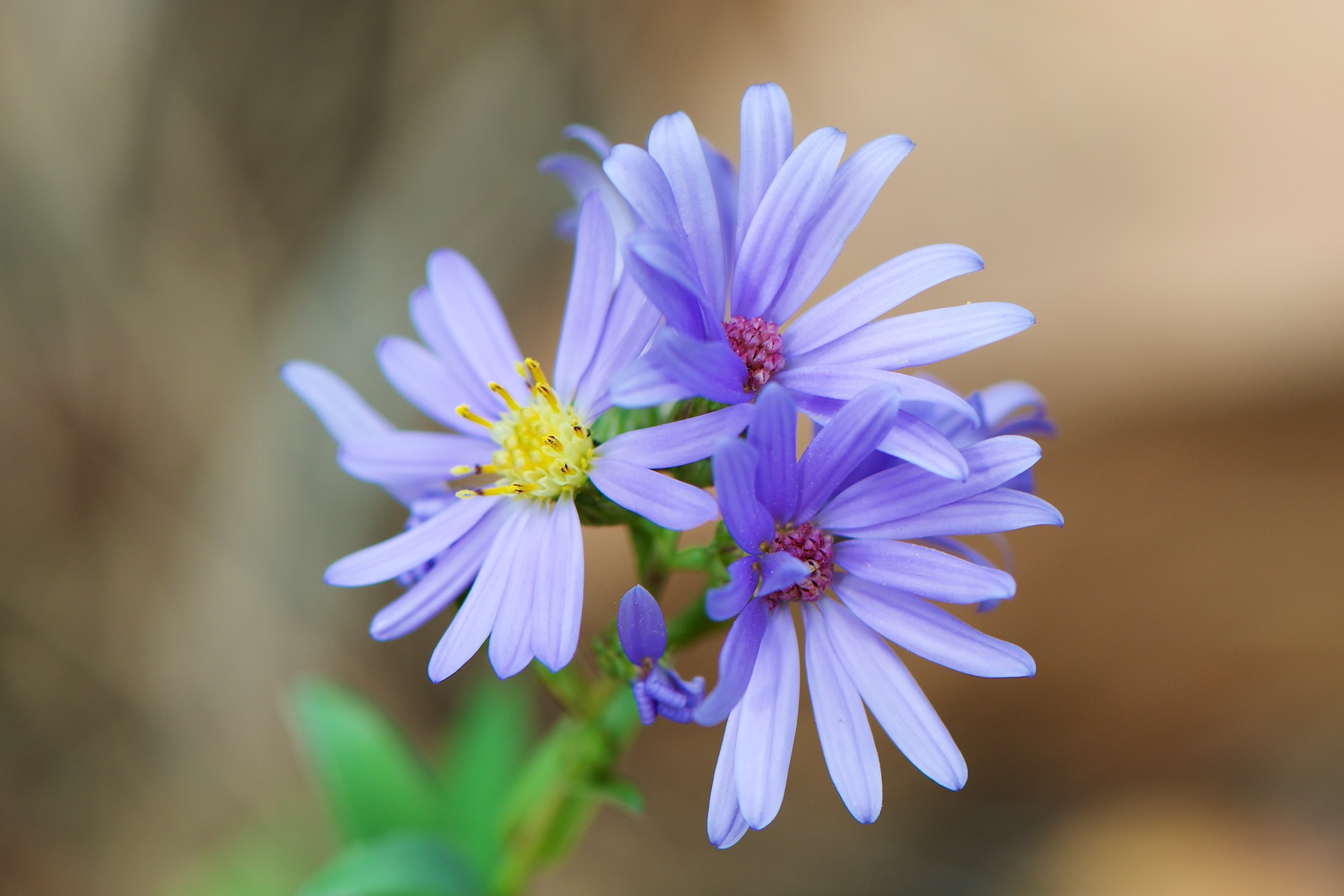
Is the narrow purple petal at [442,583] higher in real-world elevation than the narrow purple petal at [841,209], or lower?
lower

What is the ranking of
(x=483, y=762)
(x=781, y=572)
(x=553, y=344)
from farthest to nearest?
(x=553, y=344) < (x=483, y=762) < (x=781, y=572)

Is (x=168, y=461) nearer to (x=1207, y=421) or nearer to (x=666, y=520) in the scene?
(x=666, y=520)

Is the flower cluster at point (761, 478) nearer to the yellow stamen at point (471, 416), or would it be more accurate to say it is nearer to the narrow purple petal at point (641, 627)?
the narrow purple petal at point (641, 627)

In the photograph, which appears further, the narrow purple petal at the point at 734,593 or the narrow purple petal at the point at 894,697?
the narrow purple petal at the point at 894,697

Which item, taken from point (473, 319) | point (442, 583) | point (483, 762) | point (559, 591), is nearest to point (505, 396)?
point (473, 319)

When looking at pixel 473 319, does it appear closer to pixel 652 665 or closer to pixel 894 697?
pixel 652 665

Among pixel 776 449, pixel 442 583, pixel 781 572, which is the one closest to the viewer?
pixel 781 572

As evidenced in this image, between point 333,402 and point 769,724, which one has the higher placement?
point 333,402

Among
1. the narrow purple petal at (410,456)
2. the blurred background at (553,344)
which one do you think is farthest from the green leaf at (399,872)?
the blurred background at (553,344)
